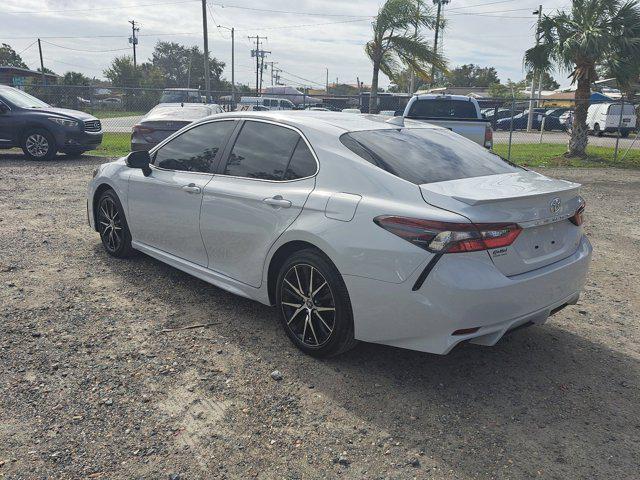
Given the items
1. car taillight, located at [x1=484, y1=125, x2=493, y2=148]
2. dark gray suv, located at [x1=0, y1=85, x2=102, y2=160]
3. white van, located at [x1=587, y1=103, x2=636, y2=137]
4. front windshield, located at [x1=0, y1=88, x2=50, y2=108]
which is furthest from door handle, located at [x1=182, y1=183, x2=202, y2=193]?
white van, located at [x1=587, y1=103, x2=636, y2=137]

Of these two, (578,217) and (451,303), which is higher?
(578,217)

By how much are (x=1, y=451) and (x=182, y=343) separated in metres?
1.34

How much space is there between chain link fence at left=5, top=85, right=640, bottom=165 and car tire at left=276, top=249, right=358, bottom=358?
1253 cm

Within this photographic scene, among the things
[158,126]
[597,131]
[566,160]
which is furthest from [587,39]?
[597,131]

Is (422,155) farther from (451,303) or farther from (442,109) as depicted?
(442,109)

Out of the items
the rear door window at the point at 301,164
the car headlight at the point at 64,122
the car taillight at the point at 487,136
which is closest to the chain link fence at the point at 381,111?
the car headlight at the point at 64,122

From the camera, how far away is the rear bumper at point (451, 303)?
115 inches

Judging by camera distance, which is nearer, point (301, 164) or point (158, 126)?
point (301, 164)

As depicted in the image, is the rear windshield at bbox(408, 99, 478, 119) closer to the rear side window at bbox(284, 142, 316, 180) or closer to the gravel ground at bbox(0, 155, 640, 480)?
the gravel ground at bbox(0, 155, 640, 480)

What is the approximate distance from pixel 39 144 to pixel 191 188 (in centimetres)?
1061

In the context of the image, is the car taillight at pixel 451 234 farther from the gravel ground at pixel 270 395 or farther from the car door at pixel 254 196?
the gravel ground at pixel 270 395

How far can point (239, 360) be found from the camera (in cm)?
364

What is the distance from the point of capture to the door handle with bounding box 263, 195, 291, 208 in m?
3.64

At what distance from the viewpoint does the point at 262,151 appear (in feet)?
13.3
